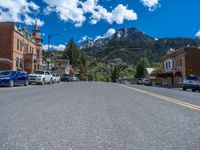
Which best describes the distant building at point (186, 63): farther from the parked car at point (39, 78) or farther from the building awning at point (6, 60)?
the building awning at point (6, 60)

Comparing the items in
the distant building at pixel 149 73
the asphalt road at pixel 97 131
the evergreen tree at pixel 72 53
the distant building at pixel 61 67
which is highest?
the evergreen tree at pixel 72 53

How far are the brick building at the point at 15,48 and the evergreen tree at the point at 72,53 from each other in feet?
215

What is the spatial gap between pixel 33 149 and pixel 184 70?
5474 cm

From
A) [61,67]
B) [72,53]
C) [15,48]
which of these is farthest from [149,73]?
[15,48]

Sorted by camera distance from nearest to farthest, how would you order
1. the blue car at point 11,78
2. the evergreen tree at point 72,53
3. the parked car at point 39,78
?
1. the blue car at point 11,78
2. the parked car at point 39,78
3. the evergreen tree at point 72,53

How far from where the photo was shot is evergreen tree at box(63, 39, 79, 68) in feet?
431

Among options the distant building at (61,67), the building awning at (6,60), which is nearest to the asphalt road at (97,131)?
the building awning at (6,60)

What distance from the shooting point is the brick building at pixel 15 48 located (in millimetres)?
52250

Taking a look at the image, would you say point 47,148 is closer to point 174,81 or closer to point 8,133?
point 8,133

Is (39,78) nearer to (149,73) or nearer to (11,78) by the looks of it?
(11,78)

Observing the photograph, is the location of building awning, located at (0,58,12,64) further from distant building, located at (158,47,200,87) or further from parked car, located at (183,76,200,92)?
distant building, located at (158,47,200,87)

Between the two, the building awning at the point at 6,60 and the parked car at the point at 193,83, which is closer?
the parked car at the point at 193,83

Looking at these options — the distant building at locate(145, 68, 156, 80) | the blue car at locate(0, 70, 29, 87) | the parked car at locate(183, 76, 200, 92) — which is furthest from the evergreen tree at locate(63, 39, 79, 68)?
the parked car at locate(183, 76, 200, 92)

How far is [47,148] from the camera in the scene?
5039mm
